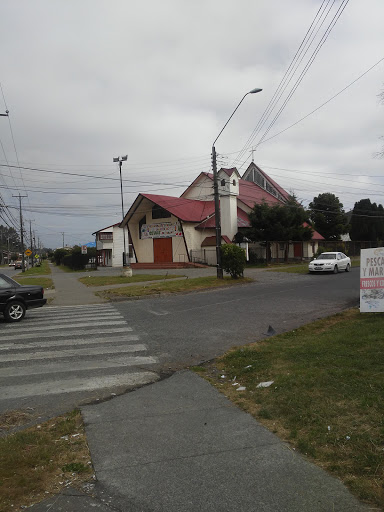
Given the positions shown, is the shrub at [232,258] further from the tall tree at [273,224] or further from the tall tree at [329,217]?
the tall tree at [329,217]

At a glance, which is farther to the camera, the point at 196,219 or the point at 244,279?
the point at 196,219

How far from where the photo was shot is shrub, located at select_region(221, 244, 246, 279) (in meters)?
23.4

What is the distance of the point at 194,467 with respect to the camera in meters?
3.45

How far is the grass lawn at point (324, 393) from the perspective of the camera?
3426 mm

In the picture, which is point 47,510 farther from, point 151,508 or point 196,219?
point 196,219

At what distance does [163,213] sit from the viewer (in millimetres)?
41625

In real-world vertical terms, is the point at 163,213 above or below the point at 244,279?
above

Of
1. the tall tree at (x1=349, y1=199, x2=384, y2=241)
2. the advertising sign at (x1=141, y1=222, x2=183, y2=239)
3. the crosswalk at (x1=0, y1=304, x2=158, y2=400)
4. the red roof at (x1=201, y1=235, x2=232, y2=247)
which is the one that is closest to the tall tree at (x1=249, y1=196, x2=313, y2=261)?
the red roof at (x1=201, y1=235, x2=232, y2=247)

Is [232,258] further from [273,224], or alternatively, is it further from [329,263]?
[273,224]

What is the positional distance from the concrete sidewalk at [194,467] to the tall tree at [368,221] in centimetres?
6452

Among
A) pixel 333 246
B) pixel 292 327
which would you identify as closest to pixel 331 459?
pixel 292 327

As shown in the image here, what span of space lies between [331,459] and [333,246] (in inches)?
1801

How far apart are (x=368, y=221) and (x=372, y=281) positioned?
58638 millimetres

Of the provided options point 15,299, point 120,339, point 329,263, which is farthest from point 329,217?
point 120,339
